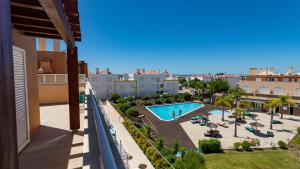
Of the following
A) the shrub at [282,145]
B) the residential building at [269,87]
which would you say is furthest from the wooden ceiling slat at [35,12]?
the residential building at [269,87]

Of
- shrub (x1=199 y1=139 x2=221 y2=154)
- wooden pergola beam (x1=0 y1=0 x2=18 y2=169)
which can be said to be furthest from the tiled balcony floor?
shrub (x1=199 y1=139 x2=221 y2=154)

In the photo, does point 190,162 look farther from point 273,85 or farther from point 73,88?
point 273,85

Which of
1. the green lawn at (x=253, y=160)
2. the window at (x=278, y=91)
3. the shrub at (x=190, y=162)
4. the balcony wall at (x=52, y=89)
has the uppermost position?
the balcony wall at (x=52, y=89)

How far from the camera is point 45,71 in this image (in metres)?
13.1

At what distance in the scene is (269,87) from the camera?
3045 cm

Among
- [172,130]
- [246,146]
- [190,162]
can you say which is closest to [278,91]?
[246,146]

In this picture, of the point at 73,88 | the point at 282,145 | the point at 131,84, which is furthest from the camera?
the point at 131,84

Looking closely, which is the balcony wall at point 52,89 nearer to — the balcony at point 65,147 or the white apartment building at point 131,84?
the balcony at point 65,147

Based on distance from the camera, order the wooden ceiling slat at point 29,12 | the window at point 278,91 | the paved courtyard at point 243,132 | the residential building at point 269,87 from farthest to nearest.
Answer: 1. the window at point 278,91
2. the residential building at point 269,87
3. the paved courtyard at point 243,132
4. the wooden ceiling slat at point 29,12

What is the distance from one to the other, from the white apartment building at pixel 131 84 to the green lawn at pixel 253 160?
106 feet

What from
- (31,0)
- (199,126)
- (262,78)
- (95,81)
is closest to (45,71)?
(31,0)

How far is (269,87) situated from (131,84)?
31071 millimetres

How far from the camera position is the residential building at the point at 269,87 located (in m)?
27.8

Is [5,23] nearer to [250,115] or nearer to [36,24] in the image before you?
[36,24]
